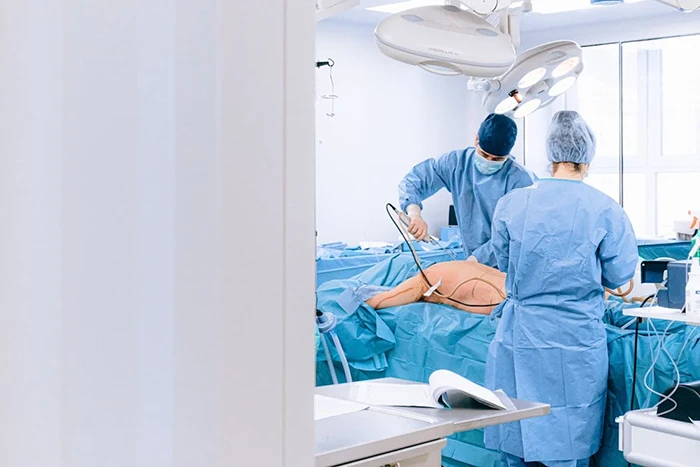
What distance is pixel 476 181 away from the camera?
3957 mm

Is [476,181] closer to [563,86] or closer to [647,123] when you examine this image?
A: [563,86]

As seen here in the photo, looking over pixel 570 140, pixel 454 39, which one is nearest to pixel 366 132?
pixel 570 140

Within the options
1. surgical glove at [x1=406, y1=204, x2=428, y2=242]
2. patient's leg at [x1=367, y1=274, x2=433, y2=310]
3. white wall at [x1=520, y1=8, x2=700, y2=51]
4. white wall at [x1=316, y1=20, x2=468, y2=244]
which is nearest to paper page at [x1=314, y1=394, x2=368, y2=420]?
patient's leg at [x1=367, y1=274, x2=433, y2=310]

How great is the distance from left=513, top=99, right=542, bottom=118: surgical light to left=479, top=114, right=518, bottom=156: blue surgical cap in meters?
0.57

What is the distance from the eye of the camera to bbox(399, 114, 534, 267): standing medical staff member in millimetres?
3748

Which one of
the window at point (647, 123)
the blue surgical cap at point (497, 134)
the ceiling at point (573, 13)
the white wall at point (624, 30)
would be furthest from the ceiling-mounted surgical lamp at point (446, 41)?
the window at point (647, 123)

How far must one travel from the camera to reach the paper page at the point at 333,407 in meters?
1.73

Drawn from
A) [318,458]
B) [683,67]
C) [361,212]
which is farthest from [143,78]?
[683,67]

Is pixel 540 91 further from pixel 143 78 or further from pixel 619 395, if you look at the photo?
pixel 143 78

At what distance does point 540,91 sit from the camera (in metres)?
2.93

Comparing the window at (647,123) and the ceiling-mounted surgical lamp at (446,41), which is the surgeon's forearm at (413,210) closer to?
the ceiling-mounted surgical lamp at (446,41)

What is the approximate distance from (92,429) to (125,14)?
44 cm

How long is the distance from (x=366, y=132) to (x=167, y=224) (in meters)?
5.57

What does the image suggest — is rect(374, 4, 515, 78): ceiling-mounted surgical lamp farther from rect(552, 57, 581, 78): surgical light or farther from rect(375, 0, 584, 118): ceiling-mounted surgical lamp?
rect(552, 57, 581, 78): surgical light
